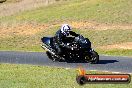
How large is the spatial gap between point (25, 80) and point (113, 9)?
3370cm

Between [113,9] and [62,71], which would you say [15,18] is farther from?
[62,71]

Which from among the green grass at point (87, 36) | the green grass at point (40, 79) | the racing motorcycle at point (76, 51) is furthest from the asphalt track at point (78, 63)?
the green grass at point (87, 36)

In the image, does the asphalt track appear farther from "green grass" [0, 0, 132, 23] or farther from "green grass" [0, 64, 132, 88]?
"green grass" [0, 0, 132, 23]

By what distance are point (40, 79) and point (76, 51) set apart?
7.32 m

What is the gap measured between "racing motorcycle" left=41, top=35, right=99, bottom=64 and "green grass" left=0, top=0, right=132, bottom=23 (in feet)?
64.2

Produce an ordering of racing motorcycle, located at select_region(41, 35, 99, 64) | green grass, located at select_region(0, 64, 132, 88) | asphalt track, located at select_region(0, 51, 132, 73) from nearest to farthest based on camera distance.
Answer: green grass, located at select_region(0, 64, 132, 88) → asphalt track, located at select_region(0, 51, 132, 73) → racing motorcycle, located at select_region(41, 35, 99, 64)

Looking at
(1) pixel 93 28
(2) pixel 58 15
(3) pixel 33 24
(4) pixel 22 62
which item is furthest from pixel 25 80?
(2) pixel 58 15

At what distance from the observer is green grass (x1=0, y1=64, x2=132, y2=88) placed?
13614 millimetres

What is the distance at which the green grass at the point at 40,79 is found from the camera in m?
13.6

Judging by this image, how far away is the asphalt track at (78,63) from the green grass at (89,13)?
18447 mm

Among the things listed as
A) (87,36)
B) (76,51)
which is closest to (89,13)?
(87,36)

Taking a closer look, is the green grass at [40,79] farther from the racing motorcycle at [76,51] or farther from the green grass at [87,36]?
the green grass at [87,36]

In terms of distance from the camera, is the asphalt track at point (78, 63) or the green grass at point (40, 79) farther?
the asphalt track at point (78, 63)

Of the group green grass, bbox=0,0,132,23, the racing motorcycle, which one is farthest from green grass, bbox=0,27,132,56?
the racing motorcycle
